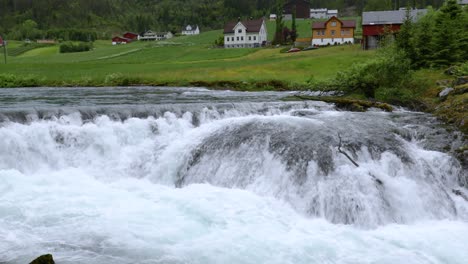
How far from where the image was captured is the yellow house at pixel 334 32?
8456 cm

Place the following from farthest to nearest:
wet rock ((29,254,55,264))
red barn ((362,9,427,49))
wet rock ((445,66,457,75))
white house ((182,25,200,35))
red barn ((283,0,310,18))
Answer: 1. white house ((182,25,200,35))
2. red barn ((283,0,310,18))
3. red barn ((362,9,427,49))
4. wet rock ((445,66,457,75))
5. wet rock ((29,254,55,264))

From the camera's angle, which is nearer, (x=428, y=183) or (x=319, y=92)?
(x=428, y=183)

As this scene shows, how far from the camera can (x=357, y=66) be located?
2927 cm

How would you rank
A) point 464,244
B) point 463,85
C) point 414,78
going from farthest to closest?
1. point 414,78
2. point 463,85
3. point 464,244

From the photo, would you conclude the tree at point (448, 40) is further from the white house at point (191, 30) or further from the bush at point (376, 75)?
the white house at point (191, 30)

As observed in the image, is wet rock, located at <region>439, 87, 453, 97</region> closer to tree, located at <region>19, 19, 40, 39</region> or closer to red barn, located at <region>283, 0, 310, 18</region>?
red barn, located at <region>283, 0, 310, 18</region>

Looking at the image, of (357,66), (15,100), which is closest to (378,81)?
(357,66)

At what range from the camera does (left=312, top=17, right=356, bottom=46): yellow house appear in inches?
3329

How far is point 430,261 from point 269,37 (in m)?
105

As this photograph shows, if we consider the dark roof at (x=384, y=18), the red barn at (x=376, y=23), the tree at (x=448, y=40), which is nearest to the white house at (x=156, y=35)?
the dark roof at (x=384, y=18)

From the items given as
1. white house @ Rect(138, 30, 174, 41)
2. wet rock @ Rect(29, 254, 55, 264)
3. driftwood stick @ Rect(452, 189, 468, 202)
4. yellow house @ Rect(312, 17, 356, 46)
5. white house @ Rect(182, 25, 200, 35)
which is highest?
white house @ Rect(182, 25, 200, 35)

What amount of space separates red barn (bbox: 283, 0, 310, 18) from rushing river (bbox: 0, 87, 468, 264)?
12706 centimetres

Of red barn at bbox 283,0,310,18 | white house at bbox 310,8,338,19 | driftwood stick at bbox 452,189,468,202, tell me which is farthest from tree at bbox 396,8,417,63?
white house at bbox 310,8,338,19

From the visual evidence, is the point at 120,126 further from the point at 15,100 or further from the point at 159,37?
the point at 159,37
